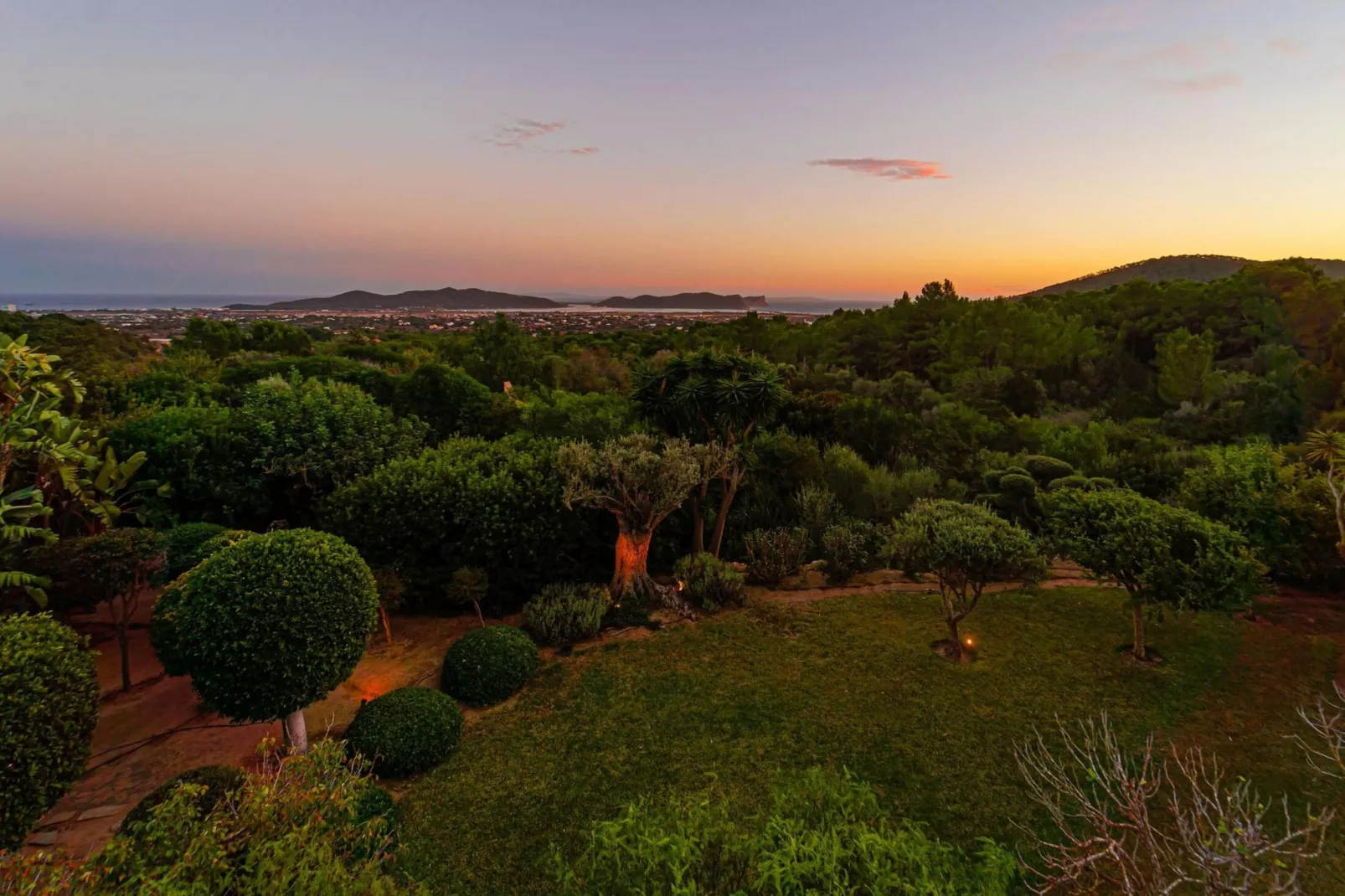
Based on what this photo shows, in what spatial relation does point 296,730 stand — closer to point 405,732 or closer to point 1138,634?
point 405,732

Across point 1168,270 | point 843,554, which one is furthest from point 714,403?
point 1168,270

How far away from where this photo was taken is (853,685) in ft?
25.6

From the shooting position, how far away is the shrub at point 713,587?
33.5 feet

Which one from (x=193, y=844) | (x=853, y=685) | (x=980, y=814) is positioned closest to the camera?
(x=193, y=844)

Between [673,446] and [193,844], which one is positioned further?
[673,446]

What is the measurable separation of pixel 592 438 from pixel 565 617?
488 cm

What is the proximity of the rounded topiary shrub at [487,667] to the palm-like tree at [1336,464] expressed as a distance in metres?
11.4

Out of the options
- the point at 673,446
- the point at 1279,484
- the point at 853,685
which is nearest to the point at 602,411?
the point at 673,446

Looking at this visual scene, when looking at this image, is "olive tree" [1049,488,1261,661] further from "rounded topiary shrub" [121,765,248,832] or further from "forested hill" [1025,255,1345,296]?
"forested hill" [1025,255,1345,296]

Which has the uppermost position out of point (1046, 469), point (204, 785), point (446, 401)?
point (446, 401)

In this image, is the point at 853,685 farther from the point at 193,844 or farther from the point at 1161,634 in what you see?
the point at 193,844

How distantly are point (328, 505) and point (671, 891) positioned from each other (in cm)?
925

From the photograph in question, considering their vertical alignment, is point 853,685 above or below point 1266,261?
below

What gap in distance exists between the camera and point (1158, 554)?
754cm
